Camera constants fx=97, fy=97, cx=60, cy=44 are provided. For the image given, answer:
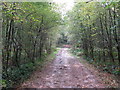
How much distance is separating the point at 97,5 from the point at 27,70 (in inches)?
262

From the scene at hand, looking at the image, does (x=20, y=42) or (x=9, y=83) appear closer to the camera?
(x=9, y=83)

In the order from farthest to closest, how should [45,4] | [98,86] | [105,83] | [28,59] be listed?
[28,59]
[45,4]
[105,83]
[98,86]

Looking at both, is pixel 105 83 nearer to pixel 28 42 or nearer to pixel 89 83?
pixel 89 83

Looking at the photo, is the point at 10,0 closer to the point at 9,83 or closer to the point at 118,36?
the point at 9,83

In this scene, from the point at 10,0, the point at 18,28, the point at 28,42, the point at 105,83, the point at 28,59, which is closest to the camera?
the point at 10,0

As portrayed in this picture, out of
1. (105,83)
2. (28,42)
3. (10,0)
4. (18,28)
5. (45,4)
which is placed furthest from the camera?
(28,42)

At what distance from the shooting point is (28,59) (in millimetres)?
8234

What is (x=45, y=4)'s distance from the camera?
675 centimetres

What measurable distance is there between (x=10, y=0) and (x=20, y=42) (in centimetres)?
312

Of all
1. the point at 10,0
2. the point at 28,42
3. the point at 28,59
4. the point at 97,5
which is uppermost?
the point at 97,5

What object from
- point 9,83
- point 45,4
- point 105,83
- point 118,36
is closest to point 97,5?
point 118,36

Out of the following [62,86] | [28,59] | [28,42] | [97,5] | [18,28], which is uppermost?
[97,5]

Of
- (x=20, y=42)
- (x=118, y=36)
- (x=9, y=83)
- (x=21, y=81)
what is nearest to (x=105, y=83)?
(x=118, y=36)

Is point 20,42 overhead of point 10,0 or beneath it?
beneath
